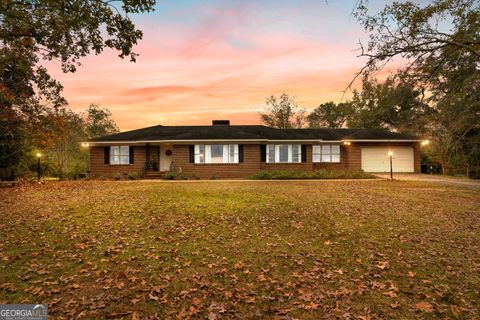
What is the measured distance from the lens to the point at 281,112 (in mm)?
48812

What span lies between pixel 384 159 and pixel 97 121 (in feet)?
135

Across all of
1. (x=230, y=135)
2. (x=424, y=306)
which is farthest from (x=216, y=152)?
(x=424, y=306)

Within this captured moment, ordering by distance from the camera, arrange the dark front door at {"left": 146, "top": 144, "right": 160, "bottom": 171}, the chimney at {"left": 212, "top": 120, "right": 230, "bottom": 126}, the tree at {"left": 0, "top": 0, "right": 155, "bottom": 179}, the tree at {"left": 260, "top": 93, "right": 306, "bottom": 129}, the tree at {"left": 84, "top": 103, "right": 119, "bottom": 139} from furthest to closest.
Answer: the tree at {"left": 260, "top": 93, "right": 306, "bottom": 129} < the tree at {"left": 84, "top": 103, "right": 119, "bottom": 139} < the chimney at {"left": 212, "top": 120, "right": 230, "bottom": 126} < the dark front door at {"left": 146, "top": 144, "right": 160, "bottom": 171} < the tree at {"left": 0, "top": 0, "right": 155, "bottom": 179}

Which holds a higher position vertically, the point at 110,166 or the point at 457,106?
the point at 457,106

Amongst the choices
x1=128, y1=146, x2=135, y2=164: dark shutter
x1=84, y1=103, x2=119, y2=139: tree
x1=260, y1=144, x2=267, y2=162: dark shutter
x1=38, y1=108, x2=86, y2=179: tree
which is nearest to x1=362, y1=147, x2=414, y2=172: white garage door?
x1=260, y1=144, x2=267, y2=162: dark shutter

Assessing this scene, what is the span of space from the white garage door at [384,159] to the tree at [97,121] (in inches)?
1525

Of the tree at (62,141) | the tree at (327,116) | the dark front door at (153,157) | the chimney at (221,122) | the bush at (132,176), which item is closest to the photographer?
the tree at (62,141)

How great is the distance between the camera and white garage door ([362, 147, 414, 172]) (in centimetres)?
2808

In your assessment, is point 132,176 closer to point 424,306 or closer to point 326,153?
point 326,153

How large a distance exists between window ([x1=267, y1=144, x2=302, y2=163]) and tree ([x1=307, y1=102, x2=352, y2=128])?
31931mm

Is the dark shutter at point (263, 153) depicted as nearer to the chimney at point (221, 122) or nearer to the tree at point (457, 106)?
the chimney at point (221, 122)

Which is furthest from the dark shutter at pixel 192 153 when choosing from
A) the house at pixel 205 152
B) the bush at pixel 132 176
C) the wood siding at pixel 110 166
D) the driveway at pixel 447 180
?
the driveway at pixel 447 180

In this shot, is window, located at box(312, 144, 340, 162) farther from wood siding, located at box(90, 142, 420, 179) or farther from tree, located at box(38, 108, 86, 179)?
tree, located at box(38, 108, 86, 179)

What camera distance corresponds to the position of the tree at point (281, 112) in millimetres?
48500
